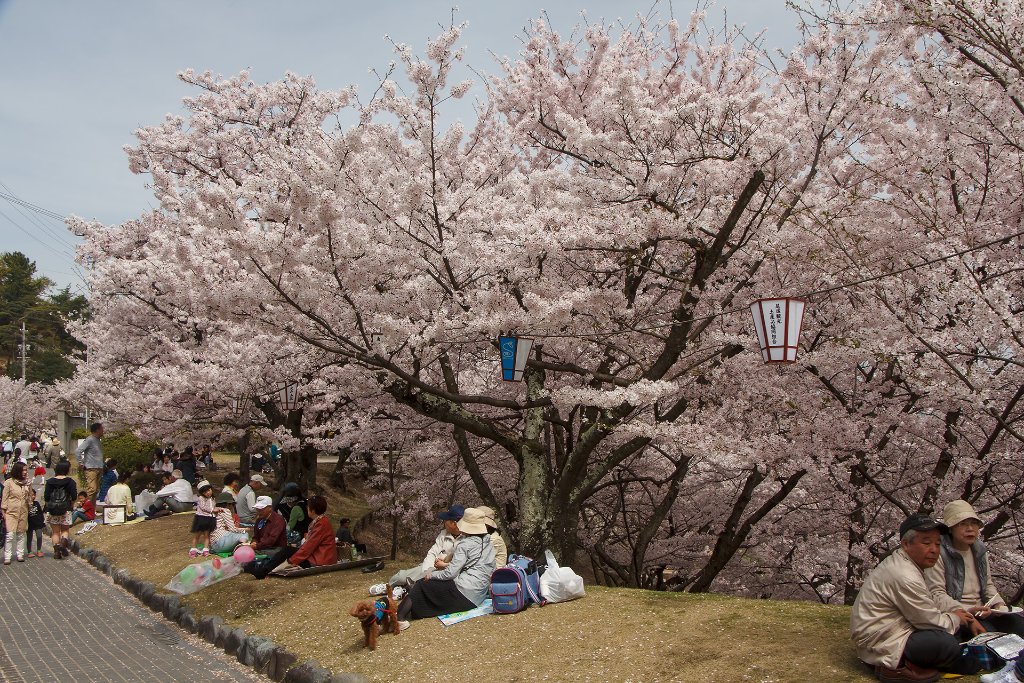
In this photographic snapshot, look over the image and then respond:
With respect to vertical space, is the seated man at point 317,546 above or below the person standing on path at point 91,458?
below

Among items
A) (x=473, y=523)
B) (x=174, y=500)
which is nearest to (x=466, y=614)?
(x=473, y=523)

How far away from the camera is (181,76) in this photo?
2178cm

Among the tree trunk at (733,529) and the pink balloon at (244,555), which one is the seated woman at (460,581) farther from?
the tree trunk at (733,529)

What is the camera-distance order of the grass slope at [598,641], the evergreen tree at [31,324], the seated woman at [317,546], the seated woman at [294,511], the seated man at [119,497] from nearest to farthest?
the grass slope at [598,641] < the seated woman at [317,546] < the seated woman at [294,511] < the seated man at [119,497] < the evergreen tree at [31,324]

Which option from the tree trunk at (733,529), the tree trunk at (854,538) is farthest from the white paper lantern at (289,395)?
the tree trunk at (854,538)

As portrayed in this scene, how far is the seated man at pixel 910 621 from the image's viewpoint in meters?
4.95

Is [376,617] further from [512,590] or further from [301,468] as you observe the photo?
[301,468]

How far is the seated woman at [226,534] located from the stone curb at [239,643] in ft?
3.34

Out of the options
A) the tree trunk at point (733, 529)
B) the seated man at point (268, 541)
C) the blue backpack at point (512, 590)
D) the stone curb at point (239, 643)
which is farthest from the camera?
the tree trunk at point (733, 529)

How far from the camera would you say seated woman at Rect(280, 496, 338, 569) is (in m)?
10.5

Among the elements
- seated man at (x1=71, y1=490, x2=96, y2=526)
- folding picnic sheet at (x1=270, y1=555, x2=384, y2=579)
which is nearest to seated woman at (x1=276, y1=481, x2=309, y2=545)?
folding picnic sheet at (x1=270, y1=555, x2=384, y2=579)

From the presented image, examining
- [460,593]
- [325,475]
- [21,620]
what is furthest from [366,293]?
[325,475]

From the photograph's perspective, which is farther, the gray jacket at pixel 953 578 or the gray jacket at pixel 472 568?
the gray jacket at pixel 472 568

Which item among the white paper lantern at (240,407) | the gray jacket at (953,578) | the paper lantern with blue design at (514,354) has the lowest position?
the gray jacket at (953,578)
